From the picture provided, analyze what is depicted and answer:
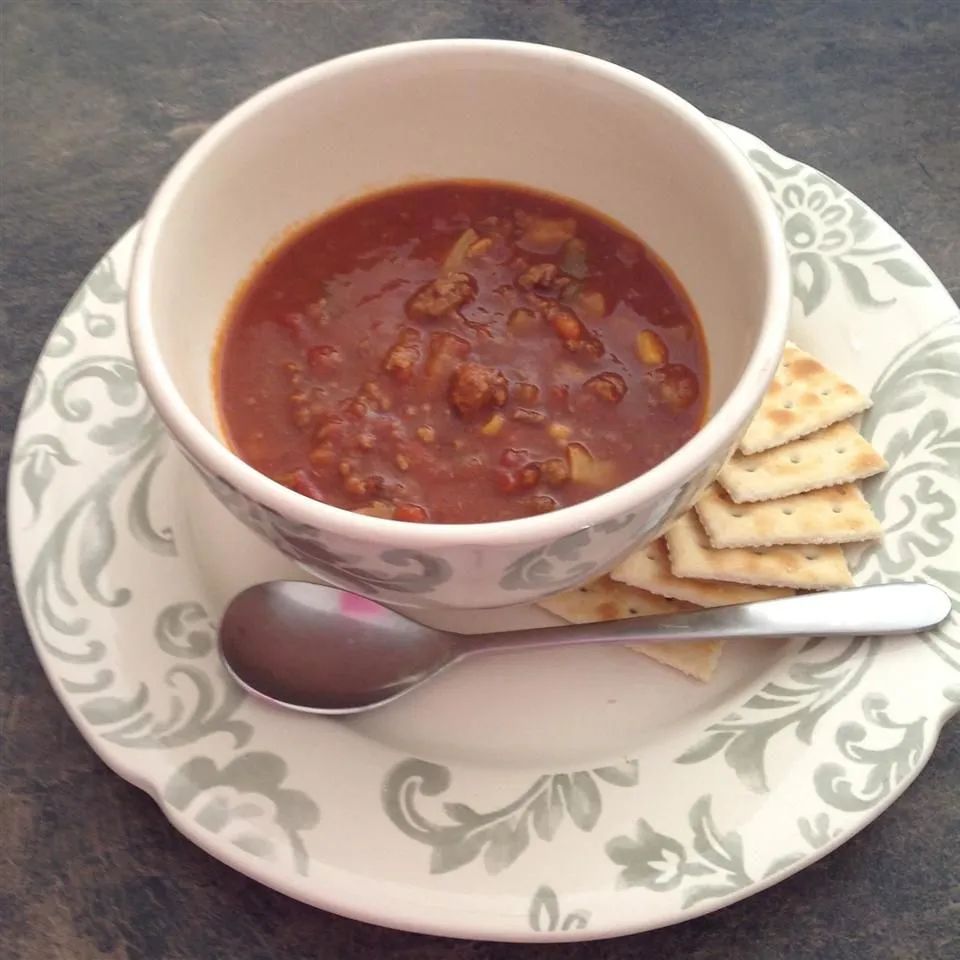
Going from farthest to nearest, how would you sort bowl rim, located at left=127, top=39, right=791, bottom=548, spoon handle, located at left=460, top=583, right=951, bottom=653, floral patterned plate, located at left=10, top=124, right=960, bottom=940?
spoon handle, located at left=460, top=583, right=951, bottom=653 < floral patterned plate, located at left=10, top=124, right=960, bottom=940 < bowl rim, located at left=127, top=39, right=791, bottom=548

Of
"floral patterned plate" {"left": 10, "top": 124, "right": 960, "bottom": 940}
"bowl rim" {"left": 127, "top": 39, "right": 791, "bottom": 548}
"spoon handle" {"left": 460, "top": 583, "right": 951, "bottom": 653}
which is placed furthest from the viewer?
"spoon handle" {"left": 460, "top": 583, "right": 951, "bottom": 653}

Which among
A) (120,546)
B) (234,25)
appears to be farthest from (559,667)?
(234,25)

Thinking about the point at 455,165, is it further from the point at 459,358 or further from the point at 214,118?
the point at 214,118

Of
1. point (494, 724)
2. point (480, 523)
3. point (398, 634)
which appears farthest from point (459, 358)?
point (494, 724)

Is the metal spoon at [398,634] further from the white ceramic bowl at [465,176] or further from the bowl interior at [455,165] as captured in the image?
the bowl interior at [455,165]

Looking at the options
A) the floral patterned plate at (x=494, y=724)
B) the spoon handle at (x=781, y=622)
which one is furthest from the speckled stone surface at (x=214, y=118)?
the spoon handle at (x=781, y=622)

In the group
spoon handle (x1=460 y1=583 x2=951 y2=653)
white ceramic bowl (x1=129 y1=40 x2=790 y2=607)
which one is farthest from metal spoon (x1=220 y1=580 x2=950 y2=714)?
white ceramic bowl (x1=129 y1=40 x2=790 y2=607)

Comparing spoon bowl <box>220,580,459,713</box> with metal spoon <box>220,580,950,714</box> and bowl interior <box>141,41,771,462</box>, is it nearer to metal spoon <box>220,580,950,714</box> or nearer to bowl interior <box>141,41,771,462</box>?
metal spoon <box>220,580,950,714</box>
